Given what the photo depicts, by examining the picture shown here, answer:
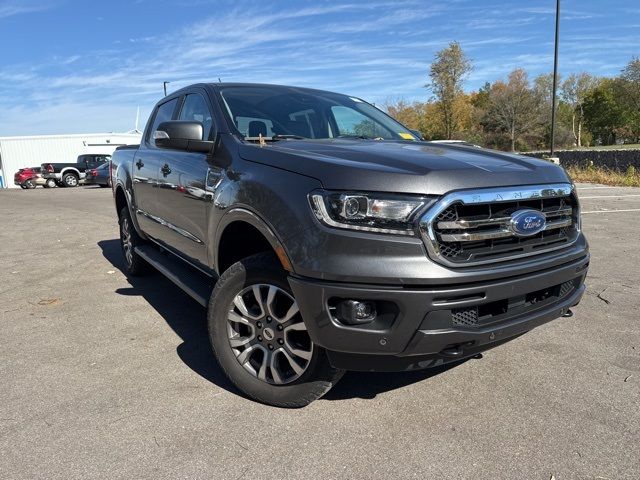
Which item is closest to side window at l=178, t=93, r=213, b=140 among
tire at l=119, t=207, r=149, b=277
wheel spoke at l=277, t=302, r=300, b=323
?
wheel spoke at l=277, t=302, r=300, b=323

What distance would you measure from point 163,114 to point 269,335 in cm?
323

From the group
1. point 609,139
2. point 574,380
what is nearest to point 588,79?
point 609,139

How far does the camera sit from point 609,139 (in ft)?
267

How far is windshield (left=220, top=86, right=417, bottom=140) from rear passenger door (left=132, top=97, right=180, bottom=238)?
999 mm

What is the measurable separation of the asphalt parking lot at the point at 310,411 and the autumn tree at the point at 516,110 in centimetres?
5256

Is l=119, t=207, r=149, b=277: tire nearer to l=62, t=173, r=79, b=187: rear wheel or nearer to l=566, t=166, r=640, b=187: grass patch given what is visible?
l=566, t=166, r=640, b=187: grass patch

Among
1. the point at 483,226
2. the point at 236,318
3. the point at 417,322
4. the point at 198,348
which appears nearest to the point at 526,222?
the point at 483,226

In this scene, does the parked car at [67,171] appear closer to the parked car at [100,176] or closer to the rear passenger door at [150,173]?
the parked car at [100,176]

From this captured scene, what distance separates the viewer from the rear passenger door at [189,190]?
11.5ft

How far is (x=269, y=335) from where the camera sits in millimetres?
2828

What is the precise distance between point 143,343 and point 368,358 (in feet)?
7.09

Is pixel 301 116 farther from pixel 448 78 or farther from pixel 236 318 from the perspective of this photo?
pixel 448 78

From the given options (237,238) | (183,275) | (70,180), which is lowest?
(70,180)

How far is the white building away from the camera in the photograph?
4097cm
